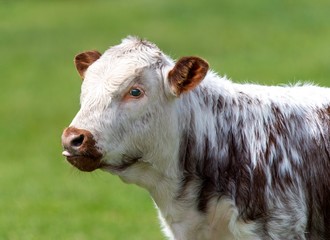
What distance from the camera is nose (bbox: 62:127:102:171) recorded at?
23.4 feet

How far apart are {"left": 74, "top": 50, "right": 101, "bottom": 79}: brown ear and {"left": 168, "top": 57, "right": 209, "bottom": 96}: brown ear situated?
66cm

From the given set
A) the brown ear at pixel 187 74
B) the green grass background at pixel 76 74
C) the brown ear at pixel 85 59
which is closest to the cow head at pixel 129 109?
the brown ear at pixel 187 74

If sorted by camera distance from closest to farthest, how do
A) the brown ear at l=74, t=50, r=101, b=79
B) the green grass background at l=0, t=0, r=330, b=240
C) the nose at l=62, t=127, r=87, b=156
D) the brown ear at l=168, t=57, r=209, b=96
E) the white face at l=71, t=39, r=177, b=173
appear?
1. the nose at l=62, t=127, r=87, b=156
2. the white face at l=71, t=39, r=177, b=173
3. the brown ear at l=168, t=57, r=209, b=96
4. the brown ear at l=74, t=50, r=101, b=79
5. the green grass background at l=0, t=0, r=330, b=240

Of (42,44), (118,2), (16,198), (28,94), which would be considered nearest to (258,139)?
(16,198)

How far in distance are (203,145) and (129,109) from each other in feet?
2.02

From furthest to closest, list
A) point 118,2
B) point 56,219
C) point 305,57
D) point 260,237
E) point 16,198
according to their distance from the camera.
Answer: point 118,2 < point 305,57 < point 16,198 < point 56,219 < point 260,237

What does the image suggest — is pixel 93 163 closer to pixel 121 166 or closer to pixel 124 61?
pixel 121 166

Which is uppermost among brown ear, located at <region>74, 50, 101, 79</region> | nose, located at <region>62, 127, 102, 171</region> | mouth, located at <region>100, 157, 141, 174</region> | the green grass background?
brown ear, located at <region>74, 50, 101, 79</region>

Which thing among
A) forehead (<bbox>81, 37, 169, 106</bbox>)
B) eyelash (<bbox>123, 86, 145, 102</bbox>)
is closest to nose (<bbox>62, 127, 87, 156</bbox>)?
forehead (<bbox>81, 37, 169, 106</bbox>)

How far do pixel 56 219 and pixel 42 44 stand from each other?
19764mm

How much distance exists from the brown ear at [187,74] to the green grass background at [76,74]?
4913mm

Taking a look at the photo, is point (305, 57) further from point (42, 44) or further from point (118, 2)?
point (118, 2)

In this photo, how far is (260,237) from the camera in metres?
7.49

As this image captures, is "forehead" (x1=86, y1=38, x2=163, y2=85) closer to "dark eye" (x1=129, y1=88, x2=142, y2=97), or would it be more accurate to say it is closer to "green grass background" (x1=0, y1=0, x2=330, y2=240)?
"dark eye" (x1=129, y1=88, x2=142, y2=97)
